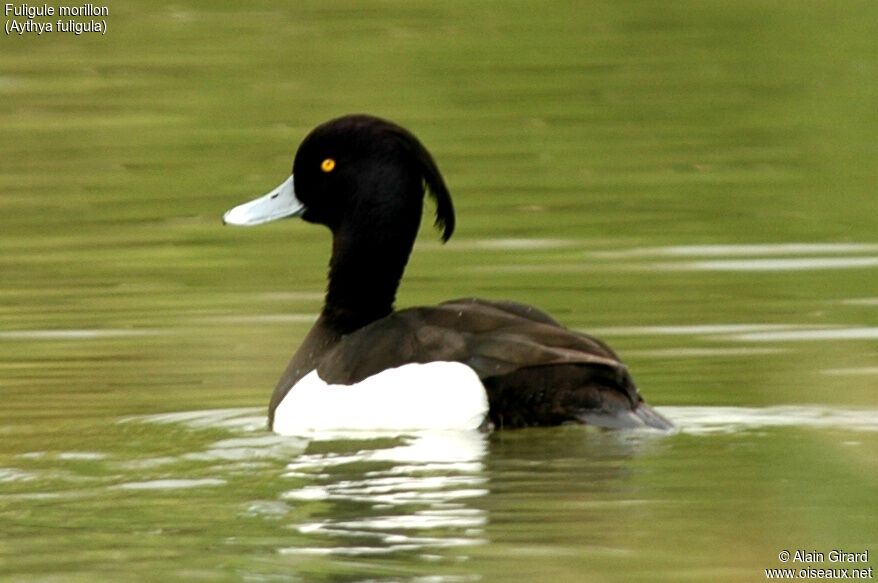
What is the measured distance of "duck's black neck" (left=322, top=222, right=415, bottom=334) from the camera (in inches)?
424

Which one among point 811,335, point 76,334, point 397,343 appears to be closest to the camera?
point 397,343

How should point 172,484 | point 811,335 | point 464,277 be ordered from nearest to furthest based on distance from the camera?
1. point 172,484
2. point 811,335
3. point 464,277

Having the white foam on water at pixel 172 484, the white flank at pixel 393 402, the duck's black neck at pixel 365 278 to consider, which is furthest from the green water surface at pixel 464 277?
the duck's black neck at pixel 365 278

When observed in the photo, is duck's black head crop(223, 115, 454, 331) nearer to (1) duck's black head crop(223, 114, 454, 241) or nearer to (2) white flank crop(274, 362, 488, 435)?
(1) duck's black head crop(223, 114, 454, 241)

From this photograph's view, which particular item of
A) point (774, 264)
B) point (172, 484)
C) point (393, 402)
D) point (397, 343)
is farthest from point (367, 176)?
point (774, 264)

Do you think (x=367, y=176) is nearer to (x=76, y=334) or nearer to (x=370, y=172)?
(x=370, y=172)

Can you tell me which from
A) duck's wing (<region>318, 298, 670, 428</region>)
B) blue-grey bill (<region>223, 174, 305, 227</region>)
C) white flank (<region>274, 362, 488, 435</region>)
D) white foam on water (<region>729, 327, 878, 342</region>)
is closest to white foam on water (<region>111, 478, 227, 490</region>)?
white flank (<region>274, 362, 488, 435</region>)

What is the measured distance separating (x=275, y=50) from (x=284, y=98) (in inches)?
102

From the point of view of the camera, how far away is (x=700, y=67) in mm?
21609

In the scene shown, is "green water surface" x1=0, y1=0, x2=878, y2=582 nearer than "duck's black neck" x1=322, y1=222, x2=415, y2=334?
Yes

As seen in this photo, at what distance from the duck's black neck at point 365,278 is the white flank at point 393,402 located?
0.60 metres

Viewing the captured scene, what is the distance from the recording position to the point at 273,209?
438 inches

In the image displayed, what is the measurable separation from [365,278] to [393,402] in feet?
3.95

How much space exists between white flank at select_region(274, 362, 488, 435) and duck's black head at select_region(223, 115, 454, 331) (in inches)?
27.6
